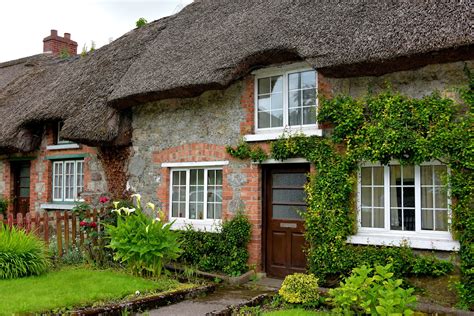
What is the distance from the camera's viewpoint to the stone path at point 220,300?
20.6 feet

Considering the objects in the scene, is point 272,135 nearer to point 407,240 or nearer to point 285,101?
point 285,101

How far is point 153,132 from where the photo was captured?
395 inches

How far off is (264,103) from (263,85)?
364 millimetres

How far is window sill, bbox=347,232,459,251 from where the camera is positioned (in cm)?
639

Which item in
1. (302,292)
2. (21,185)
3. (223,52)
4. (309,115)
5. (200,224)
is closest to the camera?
(302,292)

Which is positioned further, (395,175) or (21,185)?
(21,185)

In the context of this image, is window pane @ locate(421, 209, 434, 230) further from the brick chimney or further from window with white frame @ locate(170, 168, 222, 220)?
the brick chimney

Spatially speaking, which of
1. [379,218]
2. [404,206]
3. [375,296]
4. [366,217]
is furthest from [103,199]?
[375,296]

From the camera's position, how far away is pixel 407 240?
6664 mm

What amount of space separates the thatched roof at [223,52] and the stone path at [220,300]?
3.78m

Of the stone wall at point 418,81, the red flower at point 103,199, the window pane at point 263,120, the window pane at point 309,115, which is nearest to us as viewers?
the stone wall at point 418,81

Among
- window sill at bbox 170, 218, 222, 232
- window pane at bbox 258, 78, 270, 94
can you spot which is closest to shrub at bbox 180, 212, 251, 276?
window sill at bbox 170, 218, 222, 232

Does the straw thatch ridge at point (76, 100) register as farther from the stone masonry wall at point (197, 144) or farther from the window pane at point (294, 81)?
the window pane at point (294, 81)

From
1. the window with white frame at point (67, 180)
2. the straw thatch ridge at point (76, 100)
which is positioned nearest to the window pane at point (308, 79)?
the straw thatch ridge at point (76, 100)
